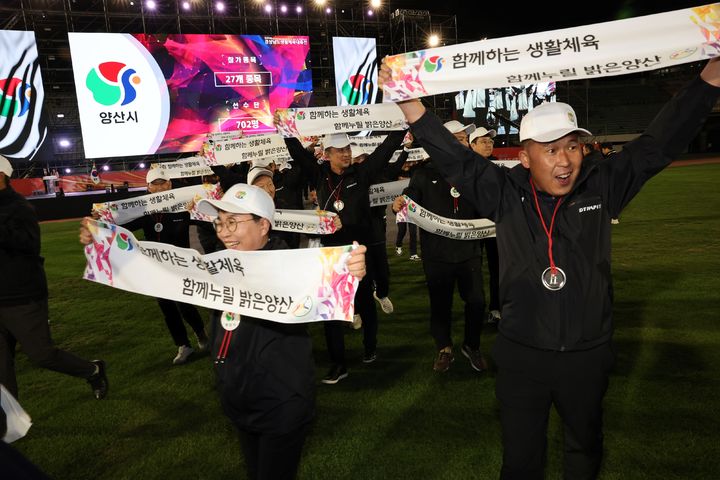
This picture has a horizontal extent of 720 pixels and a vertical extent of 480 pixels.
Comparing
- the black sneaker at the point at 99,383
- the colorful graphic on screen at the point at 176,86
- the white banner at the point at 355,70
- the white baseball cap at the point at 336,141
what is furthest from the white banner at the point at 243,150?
the white banner at the point at 355,70

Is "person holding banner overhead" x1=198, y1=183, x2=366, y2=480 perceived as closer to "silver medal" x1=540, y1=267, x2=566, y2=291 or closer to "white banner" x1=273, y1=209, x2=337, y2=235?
"silver medal" x1=540, y1=267, x2=566, y2=291

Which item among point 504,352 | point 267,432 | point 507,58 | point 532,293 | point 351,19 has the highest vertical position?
point 351,19

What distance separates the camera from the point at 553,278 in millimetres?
2387

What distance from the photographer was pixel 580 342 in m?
2.34

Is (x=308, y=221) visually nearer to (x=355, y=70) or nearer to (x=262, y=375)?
(x=262, y=375)

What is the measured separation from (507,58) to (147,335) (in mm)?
6340

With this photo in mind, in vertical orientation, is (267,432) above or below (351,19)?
below

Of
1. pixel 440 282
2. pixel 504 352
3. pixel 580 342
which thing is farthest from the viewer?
pixel 440 282

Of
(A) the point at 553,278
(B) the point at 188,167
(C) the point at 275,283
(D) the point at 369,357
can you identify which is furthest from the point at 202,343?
(A) the point at 553,278

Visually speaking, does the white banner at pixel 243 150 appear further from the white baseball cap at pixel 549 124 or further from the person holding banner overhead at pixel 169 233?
the white baseball cap at pixel 549 124

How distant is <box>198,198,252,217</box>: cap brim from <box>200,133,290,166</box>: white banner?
348 centimetres

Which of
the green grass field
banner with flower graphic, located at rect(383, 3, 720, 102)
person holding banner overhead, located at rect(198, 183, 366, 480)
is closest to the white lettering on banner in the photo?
banner with flower graphic, located at rect(383, 3, 720, 102)

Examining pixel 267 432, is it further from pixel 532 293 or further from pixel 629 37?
pixel 629 37

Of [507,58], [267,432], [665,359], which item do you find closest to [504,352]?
[267,432]
